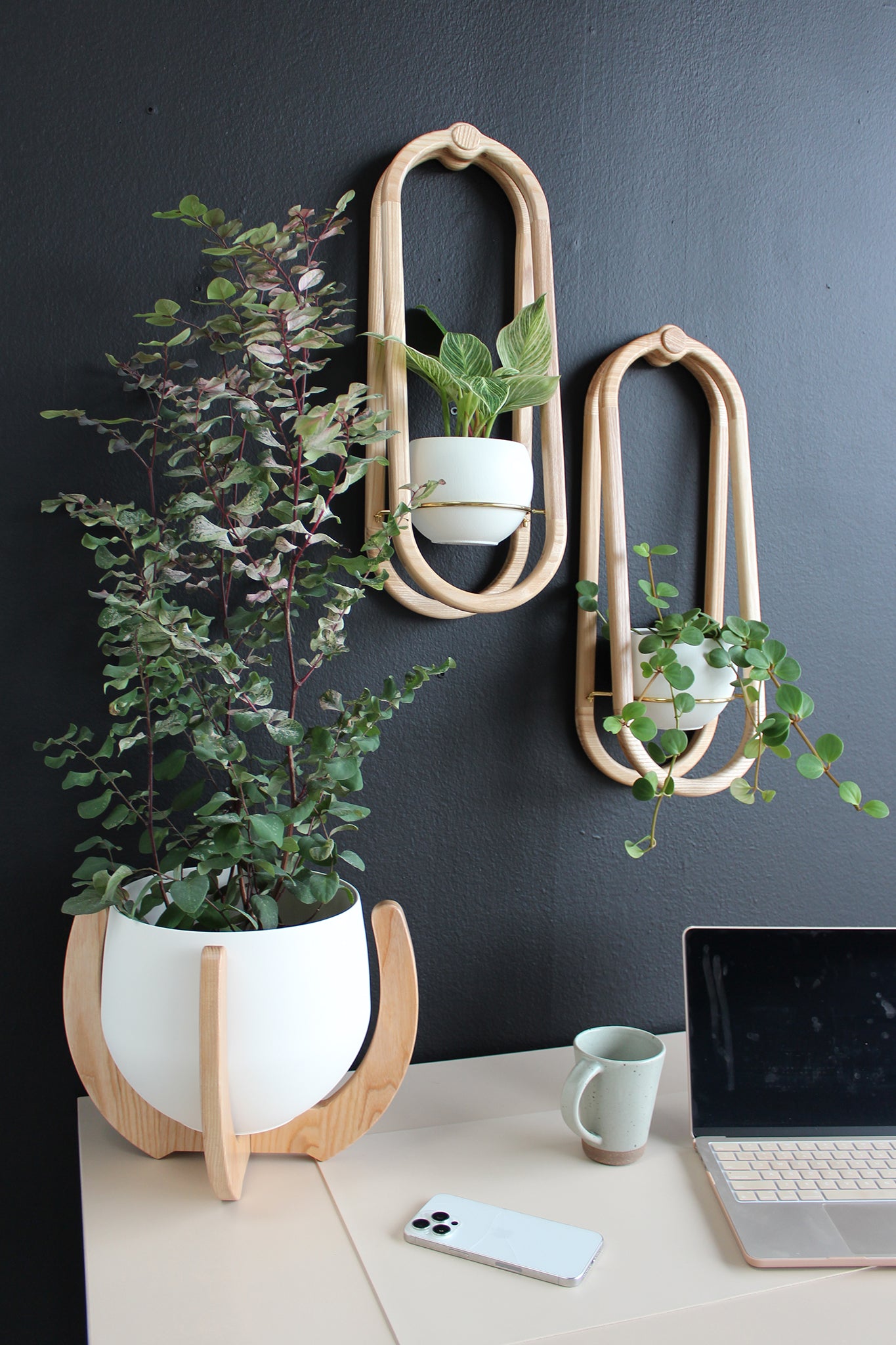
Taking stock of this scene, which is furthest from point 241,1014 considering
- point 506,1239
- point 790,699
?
point 790,699

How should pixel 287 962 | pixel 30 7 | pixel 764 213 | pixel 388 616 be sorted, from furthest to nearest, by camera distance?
pixel 764 213
pixel 388 616
pixel 30 7
pixel 287 962

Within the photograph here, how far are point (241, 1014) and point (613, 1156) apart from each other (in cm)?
37

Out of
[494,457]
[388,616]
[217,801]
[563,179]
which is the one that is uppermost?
[563,179]

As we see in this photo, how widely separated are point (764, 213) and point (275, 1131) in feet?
3.81

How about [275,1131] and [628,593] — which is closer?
[275,1131]

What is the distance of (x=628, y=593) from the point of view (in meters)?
1.11

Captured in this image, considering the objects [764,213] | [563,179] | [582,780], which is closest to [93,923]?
[582,780]

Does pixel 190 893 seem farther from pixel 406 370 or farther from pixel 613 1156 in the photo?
pixel 406 370

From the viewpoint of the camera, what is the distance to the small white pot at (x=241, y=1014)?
757 millimetres

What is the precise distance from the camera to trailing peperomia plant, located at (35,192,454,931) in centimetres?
76

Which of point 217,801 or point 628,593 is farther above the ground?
point 628,593

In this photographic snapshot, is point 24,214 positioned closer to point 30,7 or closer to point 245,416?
point 30,7

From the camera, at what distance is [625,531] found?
111 centimetres

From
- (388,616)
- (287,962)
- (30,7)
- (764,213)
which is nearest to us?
(287,962)
